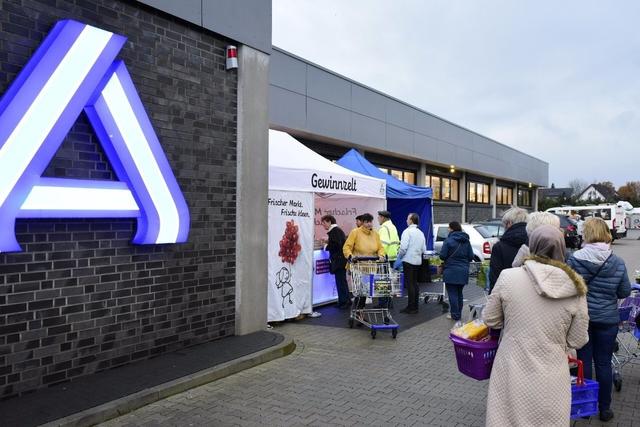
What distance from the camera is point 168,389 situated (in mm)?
5070

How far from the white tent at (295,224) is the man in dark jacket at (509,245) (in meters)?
3.63

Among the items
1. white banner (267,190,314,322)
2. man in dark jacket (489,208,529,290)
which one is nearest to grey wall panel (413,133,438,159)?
white banner (267,190,314,322)

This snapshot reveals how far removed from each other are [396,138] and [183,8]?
14405 millimetres

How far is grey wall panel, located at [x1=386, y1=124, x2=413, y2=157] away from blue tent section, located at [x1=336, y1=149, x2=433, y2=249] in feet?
22.8

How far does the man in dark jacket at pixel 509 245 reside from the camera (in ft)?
17.7

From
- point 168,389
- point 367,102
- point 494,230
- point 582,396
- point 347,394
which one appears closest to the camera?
point 582,396

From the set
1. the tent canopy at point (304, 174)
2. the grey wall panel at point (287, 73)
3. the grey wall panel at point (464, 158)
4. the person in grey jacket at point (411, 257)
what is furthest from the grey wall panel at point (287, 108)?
the grey wall panel at point (464, 158)

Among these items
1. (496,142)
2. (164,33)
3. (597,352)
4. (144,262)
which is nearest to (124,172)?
(144,262)

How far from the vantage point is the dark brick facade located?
473 cm

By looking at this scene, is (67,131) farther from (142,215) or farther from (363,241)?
(363,241)

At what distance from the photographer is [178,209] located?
240 inches

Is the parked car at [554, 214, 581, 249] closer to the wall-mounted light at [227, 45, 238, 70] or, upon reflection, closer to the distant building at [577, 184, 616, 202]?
the wall-mounted light at [227, 45, 238, 70]

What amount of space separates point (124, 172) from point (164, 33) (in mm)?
1779

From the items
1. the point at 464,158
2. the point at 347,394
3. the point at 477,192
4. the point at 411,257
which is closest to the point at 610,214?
the point at 477,192
